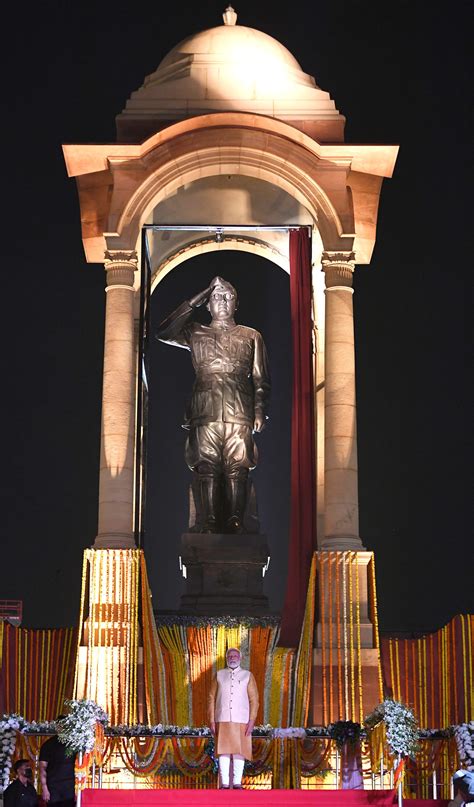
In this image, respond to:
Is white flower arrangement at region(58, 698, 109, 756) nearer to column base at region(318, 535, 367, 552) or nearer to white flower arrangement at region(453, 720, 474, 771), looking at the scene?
white flower arrangement at region(453, 720, 474, 771)

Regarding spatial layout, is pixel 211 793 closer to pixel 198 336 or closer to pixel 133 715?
pixel 133 715

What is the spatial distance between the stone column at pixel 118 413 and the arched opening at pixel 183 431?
5.44 meters

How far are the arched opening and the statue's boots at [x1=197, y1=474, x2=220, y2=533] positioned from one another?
141 inches

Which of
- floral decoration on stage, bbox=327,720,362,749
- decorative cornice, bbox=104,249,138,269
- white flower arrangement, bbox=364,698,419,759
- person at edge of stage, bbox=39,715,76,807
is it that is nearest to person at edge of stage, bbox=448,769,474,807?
white flower arrangement, bbox=364,698,419,759

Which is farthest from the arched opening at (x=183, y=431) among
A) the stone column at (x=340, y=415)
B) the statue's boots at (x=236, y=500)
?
the stone column at (x=340, y=415)

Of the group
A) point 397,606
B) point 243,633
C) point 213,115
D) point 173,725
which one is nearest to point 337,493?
point 243,633

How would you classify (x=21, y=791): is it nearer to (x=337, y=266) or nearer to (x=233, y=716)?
(x=233, y=716)

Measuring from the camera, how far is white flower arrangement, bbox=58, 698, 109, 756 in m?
20.0

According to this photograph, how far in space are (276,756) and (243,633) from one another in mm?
3216

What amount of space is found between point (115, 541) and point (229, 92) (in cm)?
869

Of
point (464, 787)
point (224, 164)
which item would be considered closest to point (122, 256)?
point (224, 164)

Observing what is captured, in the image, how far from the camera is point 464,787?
741 inches

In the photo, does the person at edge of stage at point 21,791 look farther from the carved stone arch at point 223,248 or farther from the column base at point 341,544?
the carved stone arch at point 223,248

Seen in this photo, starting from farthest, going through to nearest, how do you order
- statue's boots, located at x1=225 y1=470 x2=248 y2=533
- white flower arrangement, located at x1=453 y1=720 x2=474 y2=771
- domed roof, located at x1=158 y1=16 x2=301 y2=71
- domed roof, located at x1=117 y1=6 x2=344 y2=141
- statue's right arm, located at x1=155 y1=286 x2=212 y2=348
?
1. statue's right arm, located at x1=155 y1=286 x2=212 y2=348
2. domed roof, located at x1=158 y1=16 x2=301 y2=71
3. domed roof, located at x1=117 y1=6 x2=344 y2=141
4. statue's boots, located at x1=225 y1=470 x2=248 y2=533
5. white flower arrangement, located at x1=453 y1=720 x2=474 y2=771
